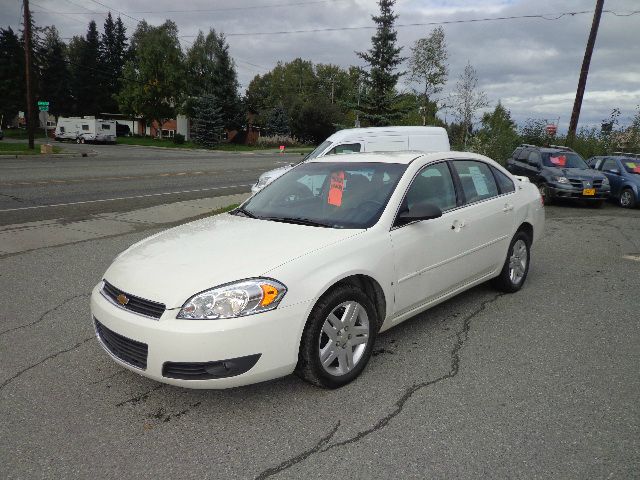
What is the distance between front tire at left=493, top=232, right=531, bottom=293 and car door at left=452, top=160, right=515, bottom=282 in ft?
0.54

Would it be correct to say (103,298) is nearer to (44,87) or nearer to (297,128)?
(297,128)

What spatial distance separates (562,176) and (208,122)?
4258cm

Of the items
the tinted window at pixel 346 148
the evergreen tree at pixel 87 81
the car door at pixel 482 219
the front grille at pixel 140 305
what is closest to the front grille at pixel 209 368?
the front grille at pixel 140 305

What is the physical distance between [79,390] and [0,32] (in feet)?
240

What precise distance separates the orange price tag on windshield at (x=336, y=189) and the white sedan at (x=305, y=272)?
0.4 inches

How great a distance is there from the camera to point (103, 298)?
10.5 ft

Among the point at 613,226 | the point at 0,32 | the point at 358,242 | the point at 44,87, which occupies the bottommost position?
the point at 613,226

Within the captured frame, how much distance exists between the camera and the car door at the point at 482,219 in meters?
4.39

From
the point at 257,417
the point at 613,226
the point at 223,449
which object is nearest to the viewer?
the point at 223,449

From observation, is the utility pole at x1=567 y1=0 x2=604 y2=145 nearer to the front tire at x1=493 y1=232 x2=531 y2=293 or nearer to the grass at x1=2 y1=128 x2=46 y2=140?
the front tire at x1=493 y1=232 x2=531 y2=293

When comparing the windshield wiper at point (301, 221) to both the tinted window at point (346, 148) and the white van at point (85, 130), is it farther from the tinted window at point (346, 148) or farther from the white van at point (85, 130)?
the white van at point (85, 130)

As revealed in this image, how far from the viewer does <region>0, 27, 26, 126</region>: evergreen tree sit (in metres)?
58.1

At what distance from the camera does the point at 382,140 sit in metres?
11.5

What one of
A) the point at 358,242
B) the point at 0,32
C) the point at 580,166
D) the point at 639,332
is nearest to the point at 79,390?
the point at 358,242
